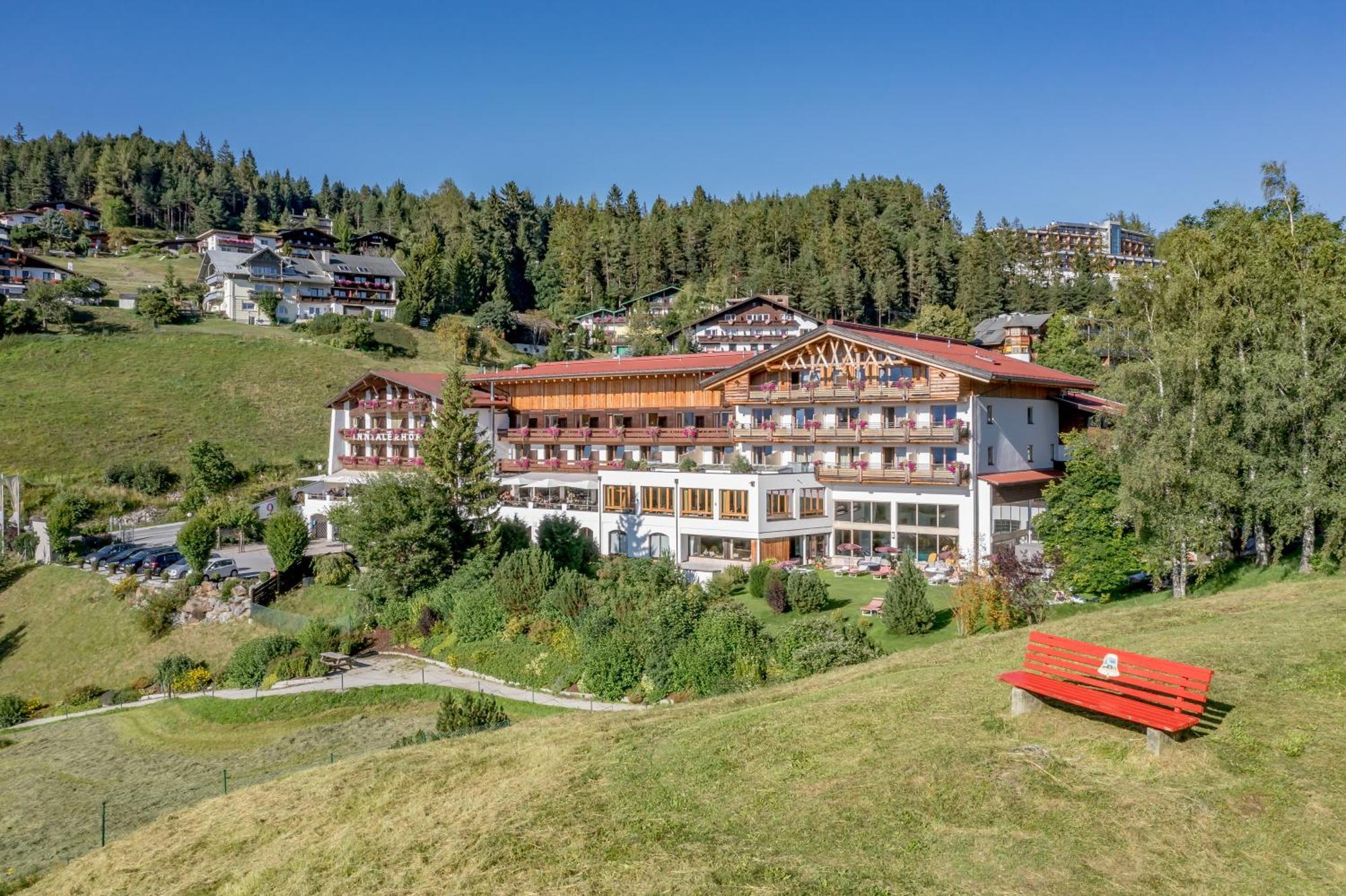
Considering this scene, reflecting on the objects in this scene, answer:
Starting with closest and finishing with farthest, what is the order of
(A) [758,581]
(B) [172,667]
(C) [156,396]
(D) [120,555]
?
1. (A) [758,581]
2. (B) [172,667]
3. (D) [120,555]
4. (C) [156,396]

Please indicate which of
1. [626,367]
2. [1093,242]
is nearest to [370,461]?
Answer: [626,367]

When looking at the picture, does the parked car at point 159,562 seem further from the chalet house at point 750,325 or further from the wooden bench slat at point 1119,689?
the chalet house at point 750,325

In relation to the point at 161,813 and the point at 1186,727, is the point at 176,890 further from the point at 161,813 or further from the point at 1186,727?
the point at 1186,727

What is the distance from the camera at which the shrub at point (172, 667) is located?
118 feet

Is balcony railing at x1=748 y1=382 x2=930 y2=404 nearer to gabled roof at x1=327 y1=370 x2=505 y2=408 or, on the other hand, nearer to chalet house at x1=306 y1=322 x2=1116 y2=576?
chalet house at x1=306 y1=322 x2=1116 y2=576

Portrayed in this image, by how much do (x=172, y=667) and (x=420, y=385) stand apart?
25.1 m

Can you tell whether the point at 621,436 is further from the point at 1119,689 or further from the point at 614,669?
the point at 1119,689

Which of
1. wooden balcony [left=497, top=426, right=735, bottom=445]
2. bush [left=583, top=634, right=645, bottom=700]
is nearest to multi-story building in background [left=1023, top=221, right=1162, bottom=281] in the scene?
wooden balcony [left=497, top=426, right=735, bottom=445]

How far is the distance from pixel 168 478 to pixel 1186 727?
220 ft

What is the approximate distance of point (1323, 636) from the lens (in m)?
16.2

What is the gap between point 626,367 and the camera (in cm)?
5291

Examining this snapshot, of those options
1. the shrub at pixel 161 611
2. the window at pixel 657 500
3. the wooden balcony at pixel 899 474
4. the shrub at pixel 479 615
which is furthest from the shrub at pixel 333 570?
the wooden balcony at pixel 899 474

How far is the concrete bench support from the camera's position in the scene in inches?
531

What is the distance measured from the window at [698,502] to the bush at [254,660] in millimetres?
18038
